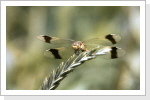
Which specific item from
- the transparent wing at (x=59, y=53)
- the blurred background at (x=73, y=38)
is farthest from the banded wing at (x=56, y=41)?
the blurred background at (x=73, y=38)

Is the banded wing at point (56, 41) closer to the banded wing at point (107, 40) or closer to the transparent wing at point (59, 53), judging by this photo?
the transparent wing at point (59, 53)

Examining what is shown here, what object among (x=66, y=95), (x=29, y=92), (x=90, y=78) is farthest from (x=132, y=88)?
(x=29, y=92)

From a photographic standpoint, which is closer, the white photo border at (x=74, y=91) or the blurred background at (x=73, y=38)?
the white photo border at (x=74, y=91)

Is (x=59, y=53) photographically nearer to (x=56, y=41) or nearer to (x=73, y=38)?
(x=56, y=41)

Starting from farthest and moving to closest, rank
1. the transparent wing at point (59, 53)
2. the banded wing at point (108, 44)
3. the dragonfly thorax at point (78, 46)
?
the transparent wing at point (59, 53) < the banded wing at point (108, 44) < the dragonfly thorax at point (78, 46)

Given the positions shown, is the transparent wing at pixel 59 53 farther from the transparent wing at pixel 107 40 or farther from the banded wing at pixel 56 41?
the transparent wing at pixel 107 40

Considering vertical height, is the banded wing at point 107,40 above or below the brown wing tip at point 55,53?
above

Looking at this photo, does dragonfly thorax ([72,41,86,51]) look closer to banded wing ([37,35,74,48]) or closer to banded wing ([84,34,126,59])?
banded wing ([84,34,126,59])

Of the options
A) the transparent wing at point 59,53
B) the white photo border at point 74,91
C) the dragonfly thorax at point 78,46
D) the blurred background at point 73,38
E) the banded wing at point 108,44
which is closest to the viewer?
the dragonfly thorax at point 78,46

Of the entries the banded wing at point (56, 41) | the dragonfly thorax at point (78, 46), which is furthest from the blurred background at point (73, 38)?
the dragonfly thorax at point (78, 46)
